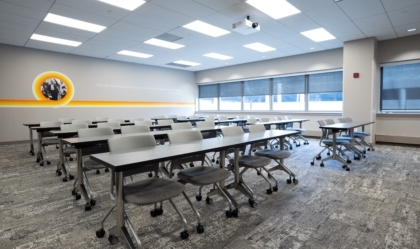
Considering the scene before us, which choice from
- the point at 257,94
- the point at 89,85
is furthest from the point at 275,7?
the point at 89,85

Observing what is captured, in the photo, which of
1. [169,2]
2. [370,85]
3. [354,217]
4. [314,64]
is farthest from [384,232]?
[314,64]

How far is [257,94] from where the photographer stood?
10227mm

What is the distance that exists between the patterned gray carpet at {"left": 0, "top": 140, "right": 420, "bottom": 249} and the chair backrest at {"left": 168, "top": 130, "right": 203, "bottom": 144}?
74 centimetres

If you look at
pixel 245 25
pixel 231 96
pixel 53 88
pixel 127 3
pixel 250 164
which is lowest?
pixel 250 164

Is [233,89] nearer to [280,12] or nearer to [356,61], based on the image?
[356,61]

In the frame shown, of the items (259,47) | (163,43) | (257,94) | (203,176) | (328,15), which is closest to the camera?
(203,176)

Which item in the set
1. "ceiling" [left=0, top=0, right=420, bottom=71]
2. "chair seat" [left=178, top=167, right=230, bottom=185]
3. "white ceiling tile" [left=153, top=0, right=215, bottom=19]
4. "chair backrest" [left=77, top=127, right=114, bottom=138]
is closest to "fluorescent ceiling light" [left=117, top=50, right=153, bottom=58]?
"ceiling" [left=0, top=0, right=420, bottom=71]

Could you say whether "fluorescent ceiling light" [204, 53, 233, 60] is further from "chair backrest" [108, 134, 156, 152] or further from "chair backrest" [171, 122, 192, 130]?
"chair backrest" [108, 134, 156, 152]

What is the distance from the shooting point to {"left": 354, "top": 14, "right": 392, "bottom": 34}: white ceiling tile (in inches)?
202

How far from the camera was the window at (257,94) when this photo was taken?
392 inches

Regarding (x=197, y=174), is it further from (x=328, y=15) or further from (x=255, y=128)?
(x=328, y=15)

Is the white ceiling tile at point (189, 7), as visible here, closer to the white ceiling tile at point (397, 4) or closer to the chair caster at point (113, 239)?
the white ceiling tile at point (397, 4)

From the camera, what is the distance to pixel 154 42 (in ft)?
22.9

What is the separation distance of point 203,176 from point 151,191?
1.90ft
